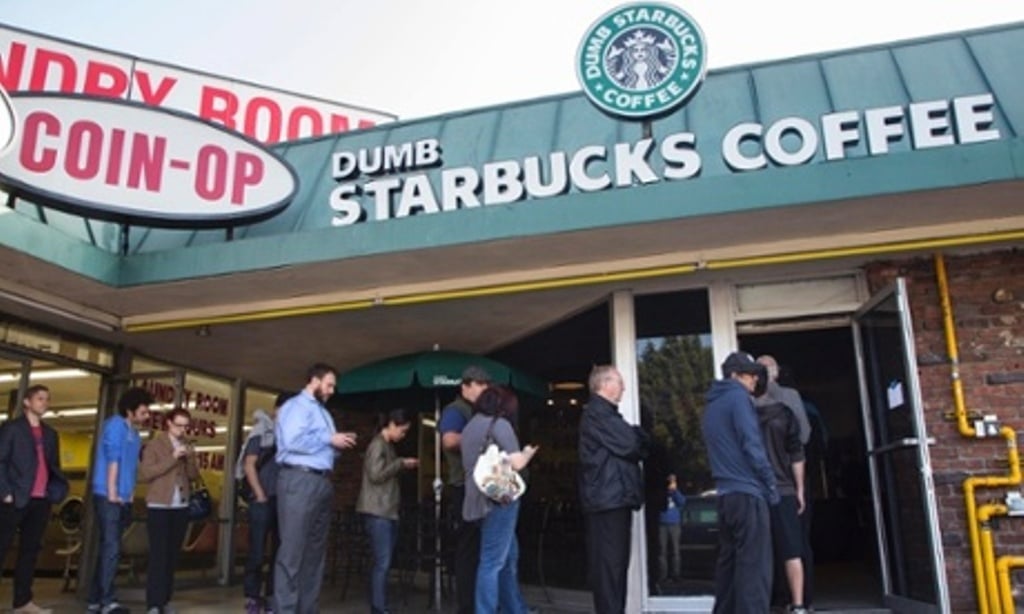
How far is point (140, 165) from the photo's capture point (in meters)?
6.71

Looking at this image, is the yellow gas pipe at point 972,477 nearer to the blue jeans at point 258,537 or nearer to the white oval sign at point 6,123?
the blue jeans at point 258,537

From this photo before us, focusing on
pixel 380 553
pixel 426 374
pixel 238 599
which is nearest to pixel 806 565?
pixel 380 553

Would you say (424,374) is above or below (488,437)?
above

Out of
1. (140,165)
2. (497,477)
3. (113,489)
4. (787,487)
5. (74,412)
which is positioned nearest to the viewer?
(497,477)

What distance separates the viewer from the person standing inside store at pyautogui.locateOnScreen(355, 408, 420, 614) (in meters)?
5.80

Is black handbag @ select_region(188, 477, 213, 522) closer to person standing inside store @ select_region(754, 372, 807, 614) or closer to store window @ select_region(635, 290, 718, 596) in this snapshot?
store window @ select_region(635, 290, 718, 596)

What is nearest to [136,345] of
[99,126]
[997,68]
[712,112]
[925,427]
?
[99,126]

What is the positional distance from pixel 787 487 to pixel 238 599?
538 centimetres

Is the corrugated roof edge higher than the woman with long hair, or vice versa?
the corrugated roof edge

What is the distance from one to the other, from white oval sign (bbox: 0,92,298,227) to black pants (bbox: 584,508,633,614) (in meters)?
3.74

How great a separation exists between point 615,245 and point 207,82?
37.5 ft

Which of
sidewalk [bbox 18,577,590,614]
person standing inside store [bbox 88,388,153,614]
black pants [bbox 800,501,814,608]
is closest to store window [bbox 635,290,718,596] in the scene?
black pants [bbox 800,501,814,608]

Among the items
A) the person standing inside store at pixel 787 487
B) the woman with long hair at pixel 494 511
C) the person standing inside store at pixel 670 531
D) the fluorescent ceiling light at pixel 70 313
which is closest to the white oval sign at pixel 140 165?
the fluorescent ceiling light at pixel 70 313

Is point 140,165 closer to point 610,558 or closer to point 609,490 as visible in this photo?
point 609,490
